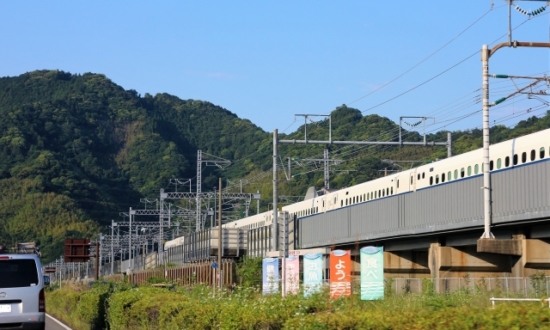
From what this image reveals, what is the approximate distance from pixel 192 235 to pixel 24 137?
121584 millimetres

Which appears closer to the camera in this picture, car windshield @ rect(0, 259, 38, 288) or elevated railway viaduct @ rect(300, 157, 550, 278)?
car windshield @ rect(0, 259, 38, 288)

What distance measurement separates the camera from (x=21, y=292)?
1988 centimetres

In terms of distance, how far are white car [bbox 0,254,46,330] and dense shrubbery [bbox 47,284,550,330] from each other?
198 cm

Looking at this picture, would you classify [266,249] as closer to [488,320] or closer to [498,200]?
[498,200]

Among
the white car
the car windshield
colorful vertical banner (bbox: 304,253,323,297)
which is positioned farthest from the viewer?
colorful vertical banner (bbox: 304,253,323,297)

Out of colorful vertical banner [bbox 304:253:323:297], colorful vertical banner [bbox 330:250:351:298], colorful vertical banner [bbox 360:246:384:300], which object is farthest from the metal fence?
colorful vertical banner [bbox 330:250:351:298]

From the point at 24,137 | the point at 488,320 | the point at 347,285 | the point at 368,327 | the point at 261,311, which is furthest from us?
the point at 24,137

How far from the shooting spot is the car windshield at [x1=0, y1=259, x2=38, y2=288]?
1991cm

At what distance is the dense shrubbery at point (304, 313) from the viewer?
7953 mm

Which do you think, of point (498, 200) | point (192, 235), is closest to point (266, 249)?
point (192, 235)

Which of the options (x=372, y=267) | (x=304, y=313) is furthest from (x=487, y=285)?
(x=304, y=313)

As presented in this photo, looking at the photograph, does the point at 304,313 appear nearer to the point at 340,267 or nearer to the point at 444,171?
the point at 340,267

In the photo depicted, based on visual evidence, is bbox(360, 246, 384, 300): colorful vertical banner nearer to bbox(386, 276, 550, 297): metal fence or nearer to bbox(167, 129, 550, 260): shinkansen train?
bbox(386, 276, 550, 297): metal fence

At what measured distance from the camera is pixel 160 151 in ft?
650
